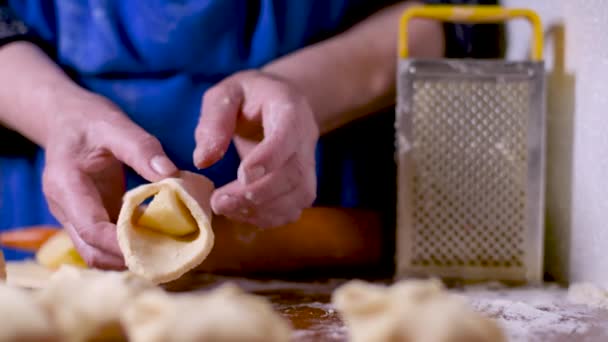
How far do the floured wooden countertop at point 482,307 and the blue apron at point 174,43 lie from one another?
0.92 ft

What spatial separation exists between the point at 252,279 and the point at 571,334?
60 cm

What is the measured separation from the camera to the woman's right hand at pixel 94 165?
998 millimetres

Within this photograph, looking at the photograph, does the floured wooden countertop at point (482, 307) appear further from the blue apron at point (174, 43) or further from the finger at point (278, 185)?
the blue apron at point (174, 43)

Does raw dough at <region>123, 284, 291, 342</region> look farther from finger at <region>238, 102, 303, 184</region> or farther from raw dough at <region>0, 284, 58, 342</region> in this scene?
finger at <region>238, 102, 303, 184</region>

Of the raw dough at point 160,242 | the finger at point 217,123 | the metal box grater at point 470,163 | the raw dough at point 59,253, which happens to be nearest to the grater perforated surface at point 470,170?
the metal box grater at point 470,163

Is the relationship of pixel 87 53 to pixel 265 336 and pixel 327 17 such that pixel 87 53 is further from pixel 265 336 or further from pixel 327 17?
pixel 265 336

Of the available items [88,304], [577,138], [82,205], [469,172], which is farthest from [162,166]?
[577,138]

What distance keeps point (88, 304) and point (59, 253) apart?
725 millimetres

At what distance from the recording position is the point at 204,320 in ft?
1.80

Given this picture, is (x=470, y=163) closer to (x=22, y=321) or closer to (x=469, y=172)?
(x=469, y=172)

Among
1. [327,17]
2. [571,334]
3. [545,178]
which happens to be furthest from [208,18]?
[571,334]

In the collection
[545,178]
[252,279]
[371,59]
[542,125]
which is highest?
[371,59]

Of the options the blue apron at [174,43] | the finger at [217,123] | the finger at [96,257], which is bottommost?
the finger at [96,257]

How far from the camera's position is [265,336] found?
56 cm
